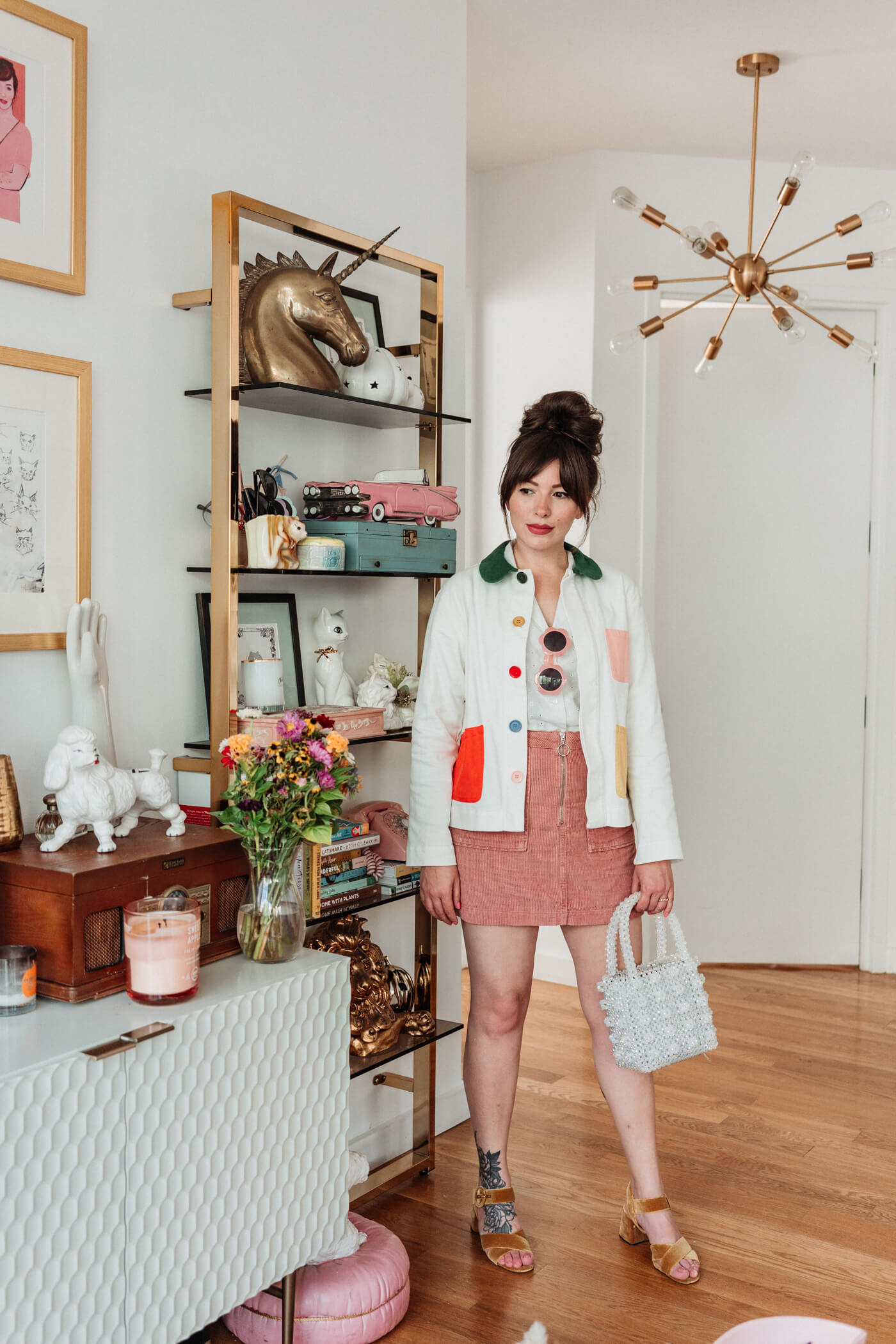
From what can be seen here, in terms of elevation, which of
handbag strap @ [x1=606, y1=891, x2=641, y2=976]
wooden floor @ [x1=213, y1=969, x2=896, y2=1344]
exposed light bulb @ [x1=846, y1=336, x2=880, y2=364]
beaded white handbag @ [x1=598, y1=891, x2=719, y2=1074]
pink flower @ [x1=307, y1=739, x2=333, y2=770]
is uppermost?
exposed light bulb @ [x1=846, y1=336, x2=880, y2=364]

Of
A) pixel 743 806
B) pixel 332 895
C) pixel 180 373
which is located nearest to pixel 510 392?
pixel 743 806

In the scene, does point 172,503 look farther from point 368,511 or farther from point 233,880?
point 233,880

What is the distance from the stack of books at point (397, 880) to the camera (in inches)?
92.4

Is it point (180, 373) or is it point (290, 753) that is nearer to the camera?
point (290, 753)

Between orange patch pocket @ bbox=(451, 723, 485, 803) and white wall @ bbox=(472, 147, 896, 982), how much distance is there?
1.75 metres

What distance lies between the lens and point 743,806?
416cm

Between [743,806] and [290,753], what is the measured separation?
265 centimetres

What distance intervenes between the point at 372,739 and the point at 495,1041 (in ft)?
2.04

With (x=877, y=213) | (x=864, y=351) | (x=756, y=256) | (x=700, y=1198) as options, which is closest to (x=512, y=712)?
(x=700, y=1198)

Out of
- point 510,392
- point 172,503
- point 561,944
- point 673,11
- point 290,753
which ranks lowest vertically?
point 561,944

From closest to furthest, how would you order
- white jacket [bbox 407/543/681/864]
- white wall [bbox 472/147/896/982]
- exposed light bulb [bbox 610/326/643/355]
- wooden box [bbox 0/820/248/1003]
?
1. wooden box [bbox 0/820/248/1003]
2. white jacket [bbox 407/543/681/864]
3. exposed light bulb [bbox 610/326/643/355]
4. white wall [bbox 472/147/896/982]

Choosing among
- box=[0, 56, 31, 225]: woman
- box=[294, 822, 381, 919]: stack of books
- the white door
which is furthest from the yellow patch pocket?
the white door

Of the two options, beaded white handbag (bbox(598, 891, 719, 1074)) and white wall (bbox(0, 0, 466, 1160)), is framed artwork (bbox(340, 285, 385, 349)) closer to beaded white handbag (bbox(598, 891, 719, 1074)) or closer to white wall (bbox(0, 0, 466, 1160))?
white wall (bbox(0, 0, 466, 1160))

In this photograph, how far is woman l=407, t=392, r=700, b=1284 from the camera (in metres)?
2.17
